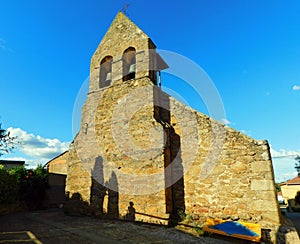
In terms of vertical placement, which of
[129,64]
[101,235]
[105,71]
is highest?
[129,64]

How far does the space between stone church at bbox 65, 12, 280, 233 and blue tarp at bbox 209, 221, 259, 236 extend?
1030 millimetres

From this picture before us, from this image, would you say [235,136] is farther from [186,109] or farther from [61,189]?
[61,189]

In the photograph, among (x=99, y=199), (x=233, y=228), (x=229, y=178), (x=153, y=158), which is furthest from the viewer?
(x=99, y=199)

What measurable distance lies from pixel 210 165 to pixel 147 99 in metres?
3.79

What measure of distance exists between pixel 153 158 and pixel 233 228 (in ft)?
11.3

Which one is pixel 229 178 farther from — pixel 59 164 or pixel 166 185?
pixel 59 164

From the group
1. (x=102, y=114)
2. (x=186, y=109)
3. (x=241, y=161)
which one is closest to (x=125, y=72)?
(x=102, y=114)

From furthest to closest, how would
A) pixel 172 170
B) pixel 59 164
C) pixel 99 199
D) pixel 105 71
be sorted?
pixel 59 164
pixel 105 71
pixel 99 199
pixel 172 170

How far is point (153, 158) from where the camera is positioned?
781 cm

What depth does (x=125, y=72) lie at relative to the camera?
1043 centimetres

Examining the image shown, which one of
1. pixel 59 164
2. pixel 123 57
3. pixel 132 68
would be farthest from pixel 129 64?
pixel 59 164

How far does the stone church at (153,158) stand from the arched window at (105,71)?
22 cm

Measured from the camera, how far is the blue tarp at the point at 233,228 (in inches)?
223

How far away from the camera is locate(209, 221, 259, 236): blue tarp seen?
566 cm
